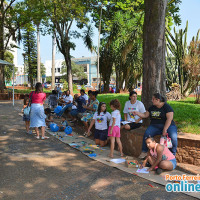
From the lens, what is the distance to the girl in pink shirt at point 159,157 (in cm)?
448

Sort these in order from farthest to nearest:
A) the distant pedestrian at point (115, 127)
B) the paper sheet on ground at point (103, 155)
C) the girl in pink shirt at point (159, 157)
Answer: the distant pedestrian at point (115, 127) < the girl in pink shirt at point (159, 157) < the paper sheet on ground at point (103, 155)

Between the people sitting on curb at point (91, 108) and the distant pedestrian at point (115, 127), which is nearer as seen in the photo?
the distant pedestrian at point (115, 127)

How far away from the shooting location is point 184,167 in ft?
15.7

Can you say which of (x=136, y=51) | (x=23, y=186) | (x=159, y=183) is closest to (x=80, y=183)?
(x=23, y=186)

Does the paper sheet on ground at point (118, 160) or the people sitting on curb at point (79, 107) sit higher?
the people sitting on curb at point (79, 107)

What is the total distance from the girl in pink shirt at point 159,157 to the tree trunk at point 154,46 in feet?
5.89

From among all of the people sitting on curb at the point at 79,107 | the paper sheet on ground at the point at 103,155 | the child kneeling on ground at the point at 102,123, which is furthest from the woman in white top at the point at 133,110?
the people sitting on curb at the point at 79,107

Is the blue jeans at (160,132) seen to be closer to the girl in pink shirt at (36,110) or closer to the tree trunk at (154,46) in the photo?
the tree trunk at (154,46)

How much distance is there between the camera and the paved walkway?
3646 millimetres

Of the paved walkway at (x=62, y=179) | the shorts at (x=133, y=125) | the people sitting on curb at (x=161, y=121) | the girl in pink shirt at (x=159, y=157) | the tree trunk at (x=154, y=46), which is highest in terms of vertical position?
the tree trunk at (x=154, y=46)

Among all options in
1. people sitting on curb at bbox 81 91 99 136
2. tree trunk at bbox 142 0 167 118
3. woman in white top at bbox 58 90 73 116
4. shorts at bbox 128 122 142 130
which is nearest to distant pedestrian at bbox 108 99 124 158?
shorts at bbox 128 122 142 130

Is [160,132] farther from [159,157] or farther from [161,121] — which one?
[159,157]

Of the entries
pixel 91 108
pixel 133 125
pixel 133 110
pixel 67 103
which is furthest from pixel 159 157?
pixel 67 103

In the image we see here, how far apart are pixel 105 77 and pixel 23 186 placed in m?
18.3
